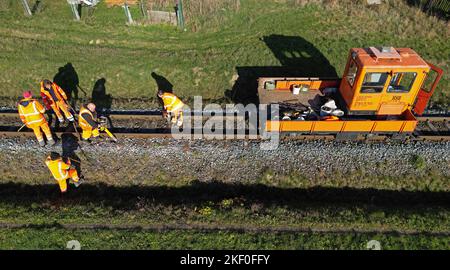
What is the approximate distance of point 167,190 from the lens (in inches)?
515

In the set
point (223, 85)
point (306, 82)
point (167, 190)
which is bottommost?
point (167, 190)

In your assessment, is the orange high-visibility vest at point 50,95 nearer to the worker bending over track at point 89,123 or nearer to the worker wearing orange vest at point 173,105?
the worker bending over track at point 89,123

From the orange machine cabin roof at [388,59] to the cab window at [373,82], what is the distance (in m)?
0.35

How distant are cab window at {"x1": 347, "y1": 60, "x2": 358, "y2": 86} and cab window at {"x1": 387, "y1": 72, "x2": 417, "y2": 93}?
129 centimetres

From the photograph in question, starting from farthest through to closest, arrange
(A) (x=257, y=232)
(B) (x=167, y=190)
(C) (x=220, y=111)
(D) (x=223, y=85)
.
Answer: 1. (D) (x=223, y=85)
2. (C) (x=220, y=111)
3. (B) (x=167, y=190)
4. (A) (x=257, y=232)

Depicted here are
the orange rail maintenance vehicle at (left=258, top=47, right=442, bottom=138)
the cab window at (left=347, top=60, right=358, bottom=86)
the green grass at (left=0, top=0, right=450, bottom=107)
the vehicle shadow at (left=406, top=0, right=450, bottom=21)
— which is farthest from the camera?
the vehicle shadow at (left=406, top=0, right=450, bottom=21)

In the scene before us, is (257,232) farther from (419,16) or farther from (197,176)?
(419,16)

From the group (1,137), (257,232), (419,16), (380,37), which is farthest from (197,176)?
(419,16)

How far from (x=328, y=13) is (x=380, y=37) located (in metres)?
3.57

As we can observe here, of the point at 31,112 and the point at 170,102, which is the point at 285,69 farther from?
the point at 31,112

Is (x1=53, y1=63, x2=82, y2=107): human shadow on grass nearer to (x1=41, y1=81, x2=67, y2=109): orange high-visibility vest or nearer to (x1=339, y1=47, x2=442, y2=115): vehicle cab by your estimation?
(x1=41, y1=81, x2=67, y2=109): orange high-visibility vest

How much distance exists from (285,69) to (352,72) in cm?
517

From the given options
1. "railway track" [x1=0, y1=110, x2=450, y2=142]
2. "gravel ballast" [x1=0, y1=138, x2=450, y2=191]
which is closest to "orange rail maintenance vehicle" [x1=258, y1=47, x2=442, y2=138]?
"railway track" [x1=0, y1=110, x2=450, y2=142]

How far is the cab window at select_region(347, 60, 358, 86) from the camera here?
12397 mm
